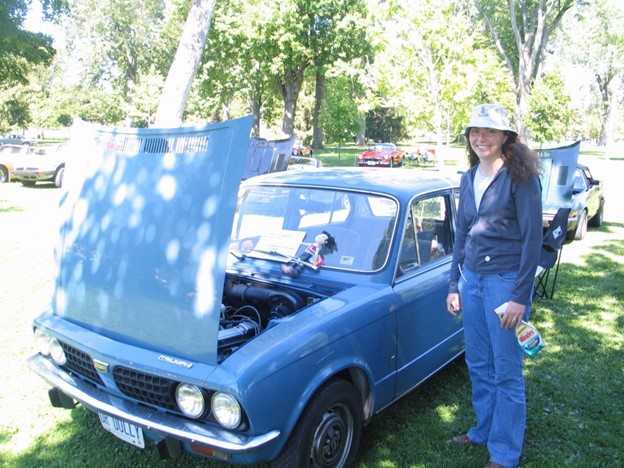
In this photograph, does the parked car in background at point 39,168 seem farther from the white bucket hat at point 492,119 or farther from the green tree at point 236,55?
the white bucket hat at point 492,119

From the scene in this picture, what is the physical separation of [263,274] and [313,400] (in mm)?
1202

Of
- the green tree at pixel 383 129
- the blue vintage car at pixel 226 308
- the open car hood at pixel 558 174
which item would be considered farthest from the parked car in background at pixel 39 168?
the green tree at pixel 383 129

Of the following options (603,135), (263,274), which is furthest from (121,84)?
(603,135)

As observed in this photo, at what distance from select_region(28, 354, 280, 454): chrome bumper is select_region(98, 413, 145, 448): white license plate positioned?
0.07 meters

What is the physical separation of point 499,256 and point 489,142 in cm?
62

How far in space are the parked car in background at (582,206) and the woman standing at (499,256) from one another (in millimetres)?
6158

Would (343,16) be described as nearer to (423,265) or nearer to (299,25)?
(299,25)

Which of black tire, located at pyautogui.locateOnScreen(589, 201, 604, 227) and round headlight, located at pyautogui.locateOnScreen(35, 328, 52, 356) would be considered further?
black tire, located at pyautogui.locateOnScreen(589, 201, 604, 227)

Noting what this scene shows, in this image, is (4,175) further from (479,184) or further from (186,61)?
(479,184)

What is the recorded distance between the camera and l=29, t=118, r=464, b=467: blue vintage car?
8.27 ft

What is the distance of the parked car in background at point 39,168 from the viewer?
1917 cm

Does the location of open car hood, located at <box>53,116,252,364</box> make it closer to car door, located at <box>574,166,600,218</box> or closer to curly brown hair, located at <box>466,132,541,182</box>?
curly brown hair, located at <box>466,132,541,182</box>

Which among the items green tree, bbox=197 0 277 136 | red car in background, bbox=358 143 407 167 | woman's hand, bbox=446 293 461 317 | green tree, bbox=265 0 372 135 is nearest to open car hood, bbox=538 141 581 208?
woman's hand, bbox=446 293 461 317

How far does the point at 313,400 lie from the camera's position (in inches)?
108
